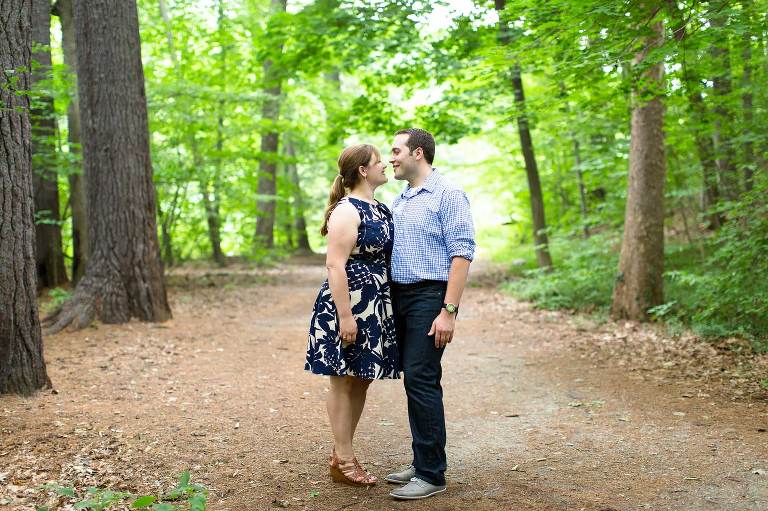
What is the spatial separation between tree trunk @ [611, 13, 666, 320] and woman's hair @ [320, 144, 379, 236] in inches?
262

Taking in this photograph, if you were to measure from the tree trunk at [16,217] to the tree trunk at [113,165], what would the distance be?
368 cm

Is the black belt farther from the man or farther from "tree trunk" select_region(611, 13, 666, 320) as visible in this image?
"tree trunk" select_region(611, 13, 666, 320)

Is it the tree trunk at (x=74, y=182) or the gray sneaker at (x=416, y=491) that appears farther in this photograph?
the tree trunk at (x=74, y=182)

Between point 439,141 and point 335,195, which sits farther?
point 439,141

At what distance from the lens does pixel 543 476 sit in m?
4.21

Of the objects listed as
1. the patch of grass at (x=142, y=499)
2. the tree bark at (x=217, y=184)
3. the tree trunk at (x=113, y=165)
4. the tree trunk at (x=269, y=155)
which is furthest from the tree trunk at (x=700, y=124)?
the tree bark at (x=217, y=184)

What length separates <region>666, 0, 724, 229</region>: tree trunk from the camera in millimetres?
6152

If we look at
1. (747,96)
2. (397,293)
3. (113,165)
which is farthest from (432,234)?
(747,96)

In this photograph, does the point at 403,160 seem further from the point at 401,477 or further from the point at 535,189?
the point at 535,189

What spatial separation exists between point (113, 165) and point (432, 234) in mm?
6819

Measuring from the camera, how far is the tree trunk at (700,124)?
6.15 m

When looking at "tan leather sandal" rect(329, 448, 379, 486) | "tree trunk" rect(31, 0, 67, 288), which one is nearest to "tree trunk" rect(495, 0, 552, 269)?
"tree trunk" rect(31, 0, 67, 288)

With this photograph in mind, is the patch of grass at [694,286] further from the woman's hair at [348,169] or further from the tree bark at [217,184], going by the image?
the tree bark at [217,184]

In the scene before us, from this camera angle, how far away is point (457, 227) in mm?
3953
